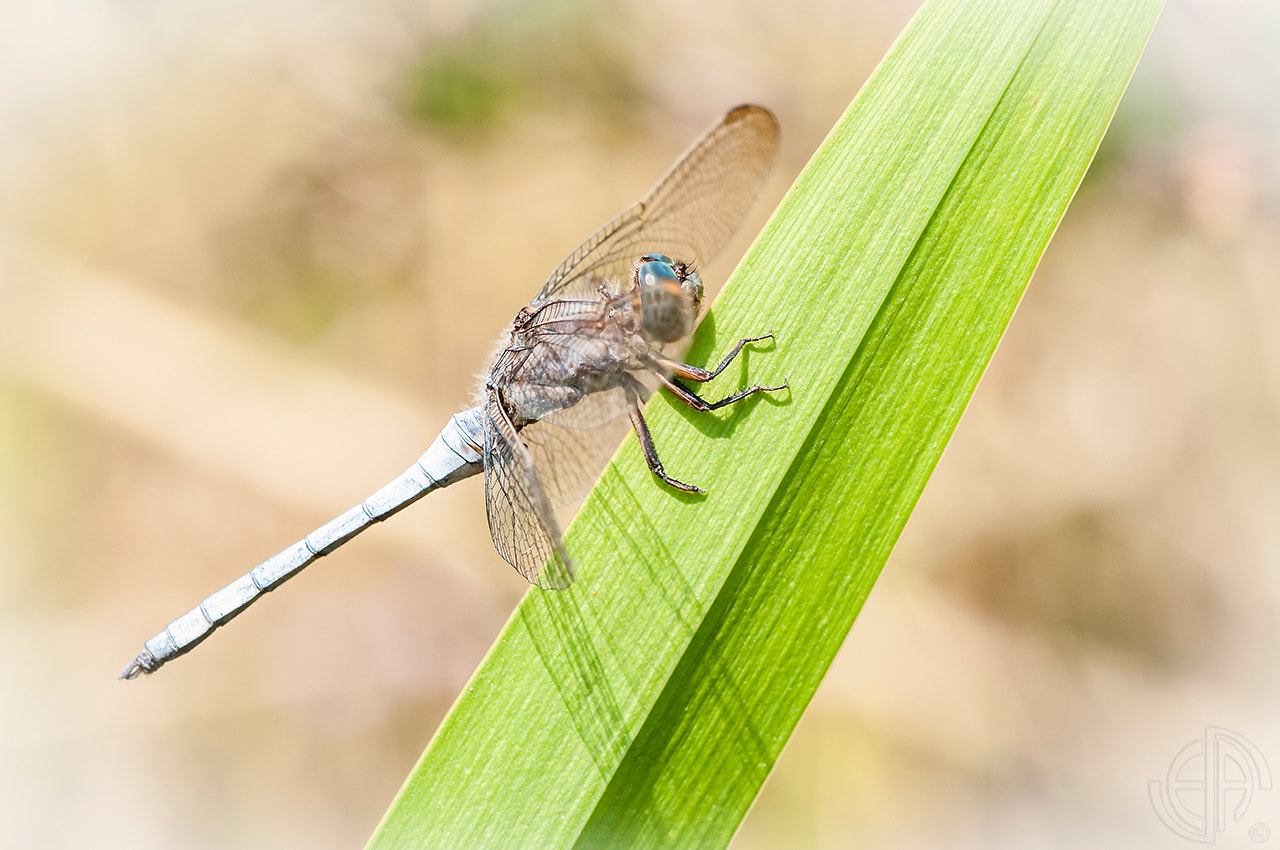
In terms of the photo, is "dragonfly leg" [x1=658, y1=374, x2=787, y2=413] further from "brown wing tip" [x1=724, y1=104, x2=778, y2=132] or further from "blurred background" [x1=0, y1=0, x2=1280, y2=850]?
"blurred background" [x1=0, y1=0, x2=1280, y2=850]

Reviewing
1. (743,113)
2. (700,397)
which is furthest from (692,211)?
(700,397)

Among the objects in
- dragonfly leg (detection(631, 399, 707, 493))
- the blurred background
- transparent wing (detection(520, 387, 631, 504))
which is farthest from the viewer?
the blurred background

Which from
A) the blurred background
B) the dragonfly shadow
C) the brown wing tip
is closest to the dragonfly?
the brown wing tip

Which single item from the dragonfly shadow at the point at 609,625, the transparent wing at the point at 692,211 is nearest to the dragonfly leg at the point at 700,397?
the dragonfly shadow at the point at 609,625

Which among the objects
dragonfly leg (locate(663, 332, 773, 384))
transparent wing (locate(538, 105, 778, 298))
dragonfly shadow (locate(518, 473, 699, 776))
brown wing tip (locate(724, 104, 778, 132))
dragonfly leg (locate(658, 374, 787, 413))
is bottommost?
dragonfly shadow (locate(518, 473, 699, 776))

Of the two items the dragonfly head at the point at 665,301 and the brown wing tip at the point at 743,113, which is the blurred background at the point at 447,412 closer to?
the brown wing tip at the point at 743,113

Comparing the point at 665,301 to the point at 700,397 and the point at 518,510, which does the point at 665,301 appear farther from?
the point at 518,510

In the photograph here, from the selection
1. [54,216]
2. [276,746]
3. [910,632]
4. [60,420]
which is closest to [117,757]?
[276,746]

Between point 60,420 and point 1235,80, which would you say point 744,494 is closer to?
point 1235,80
